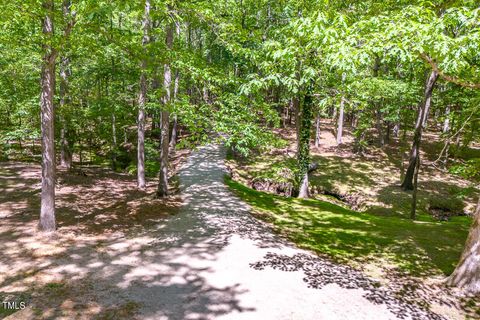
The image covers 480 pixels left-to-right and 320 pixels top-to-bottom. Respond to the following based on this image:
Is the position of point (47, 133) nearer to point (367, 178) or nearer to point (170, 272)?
point (170, 272)

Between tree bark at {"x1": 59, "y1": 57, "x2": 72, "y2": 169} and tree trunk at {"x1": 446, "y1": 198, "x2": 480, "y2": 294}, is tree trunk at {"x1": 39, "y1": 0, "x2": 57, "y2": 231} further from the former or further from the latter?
tree trunk at {"x1": 446, "y1": 198, "x2": 480, "y2": 294}

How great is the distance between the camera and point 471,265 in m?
7.96

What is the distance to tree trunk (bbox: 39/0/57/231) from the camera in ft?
32.7

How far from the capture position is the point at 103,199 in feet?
50.9

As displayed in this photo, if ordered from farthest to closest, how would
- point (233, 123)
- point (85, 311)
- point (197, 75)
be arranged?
point (233, 123) → point (197, 75) → point (85, 311)

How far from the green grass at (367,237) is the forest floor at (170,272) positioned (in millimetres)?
1312

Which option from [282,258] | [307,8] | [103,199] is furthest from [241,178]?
[282,258]

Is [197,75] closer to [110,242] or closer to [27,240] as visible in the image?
[110,242]

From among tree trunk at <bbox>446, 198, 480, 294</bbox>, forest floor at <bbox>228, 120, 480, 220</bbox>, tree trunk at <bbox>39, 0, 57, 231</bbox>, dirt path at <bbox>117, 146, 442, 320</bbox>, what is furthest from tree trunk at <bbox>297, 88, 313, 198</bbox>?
Answer: tree trunk at <bbox>39, 0, 57, 231</bbox>

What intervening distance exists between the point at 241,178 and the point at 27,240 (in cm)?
1625

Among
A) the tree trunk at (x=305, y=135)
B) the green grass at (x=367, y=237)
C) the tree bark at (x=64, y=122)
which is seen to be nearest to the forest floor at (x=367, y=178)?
the tree trunk at (x=305, y=135)

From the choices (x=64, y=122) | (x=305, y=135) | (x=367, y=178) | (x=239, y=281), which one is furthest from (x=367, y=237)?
(x=64, y=122)

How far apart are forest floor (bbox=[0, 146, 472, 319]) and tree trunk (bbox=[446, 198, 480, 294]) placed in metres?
0.75

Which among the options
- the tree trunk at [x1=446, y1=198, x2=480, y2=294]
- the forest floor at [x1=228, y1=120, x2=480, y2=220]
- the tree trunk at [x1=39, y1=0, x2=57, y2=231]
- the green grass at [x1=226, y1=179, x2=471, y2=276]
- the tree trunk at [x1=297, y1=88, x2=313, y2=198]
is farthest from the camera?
the forest floor at [x1=228, y1=120, x2=480, y2=220]
